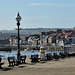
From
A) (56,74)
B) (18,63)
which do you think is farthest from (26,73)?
(18,63)

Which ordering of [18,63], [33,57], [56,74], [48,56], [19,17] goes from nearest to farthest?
[56,74], [18,63], [19,17], [33,57], [48,56]

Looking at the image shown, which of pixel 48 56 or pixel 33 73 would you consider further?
pixel 48 56

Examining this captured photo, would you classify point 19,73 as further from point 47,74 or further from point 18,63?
point 18,63

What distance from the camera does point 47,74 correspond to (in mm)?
19453

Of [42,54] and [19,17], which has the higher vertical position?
[19,17]

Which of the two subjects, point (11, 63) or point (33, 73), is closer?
point (33, 73)

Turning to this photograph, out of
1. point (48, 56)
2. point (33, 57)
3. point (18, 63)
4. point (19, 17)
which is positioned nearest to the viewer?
point (18, 63)

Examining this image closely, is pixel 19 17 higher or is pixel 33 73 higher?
pixel 19 17

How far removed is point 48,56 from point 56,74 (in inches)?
565

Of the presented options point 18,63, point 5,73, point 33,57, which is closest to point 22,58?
point 33,57

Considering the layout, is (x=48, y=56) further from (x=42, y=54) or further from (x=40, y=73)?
(x=40, y=73)

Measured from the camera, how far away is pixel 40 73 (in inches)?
785

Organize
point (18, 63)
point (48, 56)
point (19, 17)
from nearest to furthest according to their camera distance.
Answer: point (18, 63) < point (19, 17) < point (48, 56)

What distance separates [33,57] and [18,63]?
442cm
